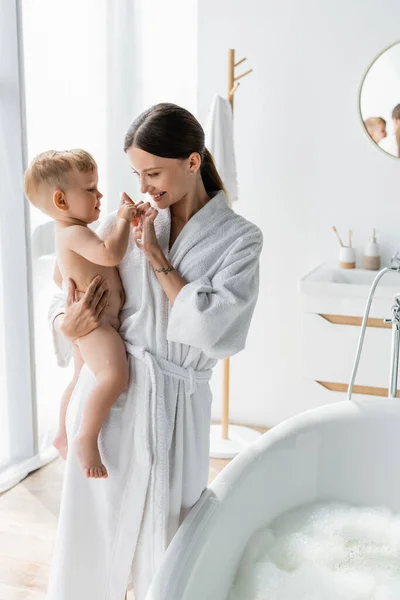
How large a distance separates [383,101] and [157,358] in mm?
2158

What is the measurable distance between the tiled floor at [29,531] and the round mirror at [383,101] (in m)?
1.71

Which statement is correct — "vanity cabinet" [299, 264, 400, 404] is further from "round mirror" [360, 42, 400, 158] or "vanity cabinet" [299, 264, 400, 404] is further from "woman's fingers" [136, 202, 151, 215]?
"woman's fingers" [136, 202, 151, 215]

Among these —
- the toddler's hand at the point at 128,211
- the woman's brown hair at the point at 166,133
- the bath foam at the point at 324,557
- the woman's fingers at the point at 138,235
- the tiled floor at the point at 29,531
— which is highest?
the woman's brown hair at the point at 166,133

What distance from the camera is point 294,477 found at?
2115 millimetres

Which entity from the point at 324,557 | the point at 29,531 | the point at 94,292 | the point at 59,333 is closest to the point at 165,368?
the point at 94,292

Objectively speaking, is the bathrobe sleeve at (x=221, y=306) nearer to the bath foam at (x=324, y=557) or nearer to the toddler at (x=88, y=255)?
the toddler at (x=88, y=255)

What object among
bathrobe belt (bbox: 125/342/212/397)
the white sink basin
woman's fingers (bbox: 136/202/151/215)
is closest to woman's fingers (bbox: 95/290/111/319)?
bathrobe belt (bbox: 125/342/212/397)

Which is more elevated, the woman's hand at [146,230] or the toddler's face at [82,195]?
the toddler's face at [82,195]

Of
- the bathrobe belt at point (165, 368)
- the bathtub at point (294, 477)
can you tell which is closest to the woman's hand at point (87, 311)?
the bathrobe belt at point (165, 368)

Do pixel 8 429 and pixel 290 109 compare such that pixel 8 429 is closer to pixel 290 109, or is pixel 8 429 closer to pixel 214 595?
pixel 214 595

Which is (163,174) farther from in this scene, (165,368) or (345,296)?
(345,296)

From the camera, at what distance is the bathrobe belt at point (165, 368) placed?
5.05 ft

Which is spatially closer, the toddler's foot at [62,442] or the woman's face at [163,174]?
the woman's face at [163,174]

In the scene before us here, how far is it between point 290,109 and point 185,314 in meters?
2.15
